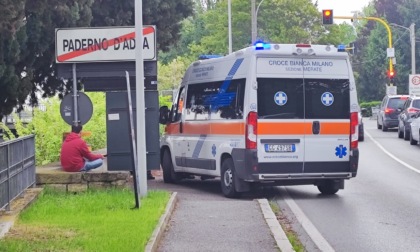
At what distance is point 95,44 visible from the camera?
16.6m

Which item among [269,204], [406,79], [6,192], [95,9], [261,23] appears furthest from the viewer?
[406,79]

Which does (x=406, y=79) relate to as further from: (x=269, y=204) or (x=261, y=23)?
(x=269, y=204)

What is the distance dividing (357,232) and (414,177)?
9054 millimetres

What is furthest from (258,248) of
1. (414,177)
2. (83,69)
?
(414,177)

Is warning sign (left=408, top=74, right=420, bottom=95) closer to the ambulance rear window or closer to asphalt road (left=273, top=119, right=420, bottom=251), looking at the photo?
asphalt road (left=273, top=119, right=420, bottom=251)

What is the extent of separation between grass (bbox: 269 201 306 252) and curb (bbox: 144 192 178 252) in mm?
1629

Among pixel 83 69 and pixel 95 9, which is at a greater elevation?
pixel 95 9

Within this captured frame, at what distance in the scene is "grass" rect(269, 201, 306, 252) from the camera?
10602 millimetres

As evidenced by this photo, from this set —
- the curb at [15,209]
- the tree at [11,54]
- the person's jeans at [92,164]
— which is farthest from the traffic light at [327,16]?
the curb at [15,209]

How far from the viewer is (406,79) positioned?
79.6 m

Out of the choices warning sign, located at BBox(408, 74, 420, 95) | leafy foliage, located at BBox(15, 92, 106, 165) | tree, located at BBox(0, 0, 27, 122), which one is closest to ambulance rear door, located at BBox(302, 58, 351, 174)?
tree, located at BBox(0, 0, 27, 122)

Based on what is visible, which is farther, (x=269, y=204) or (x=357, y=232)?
(x=269, y=204)

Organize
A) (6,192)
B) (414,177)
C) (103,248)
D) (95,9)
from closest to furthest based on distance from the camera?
(103,248) < (6,192) < (414,177) < (95,9)

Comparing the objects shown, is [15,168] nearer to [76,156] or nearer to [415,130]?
[76,156]
